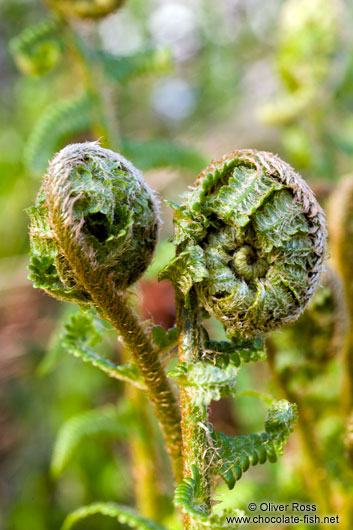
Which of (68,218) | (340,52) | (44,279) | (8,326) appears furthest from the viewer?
(8,326)

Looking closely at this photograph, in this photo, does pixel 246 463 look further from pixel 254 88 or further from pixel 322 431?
pixel 254 88

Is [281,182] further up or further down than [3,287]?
further down

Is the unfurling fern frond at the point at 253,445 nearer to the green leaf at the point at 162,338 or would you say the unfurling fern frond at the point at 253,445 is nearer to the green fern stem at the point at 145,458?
the green leaf at the point at 162,338

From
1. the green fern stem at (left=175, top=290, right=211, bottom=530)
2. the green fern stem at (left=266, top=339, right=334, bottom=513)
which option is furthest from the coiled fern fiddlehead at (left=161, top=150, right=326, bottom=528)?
the green fern stem at (left=266, top=339, right=334, bottom=513)

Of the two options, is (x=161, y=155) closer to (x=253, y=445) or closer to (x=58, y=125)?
A: (x=58, y=125)

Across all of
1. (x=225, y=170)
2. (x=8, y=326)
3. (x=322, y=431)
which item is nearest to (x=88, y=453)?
(x=322, y=431)

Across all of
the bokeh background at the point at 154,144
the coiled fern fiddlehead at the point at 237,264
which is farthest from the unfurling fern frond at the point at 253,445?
the bokeh background at the point at 154,144

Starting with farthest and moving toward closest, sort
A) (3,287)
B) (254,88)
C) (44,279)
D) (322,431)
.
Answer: (254,88) < (3,287) < (322,431) < (44,279)
